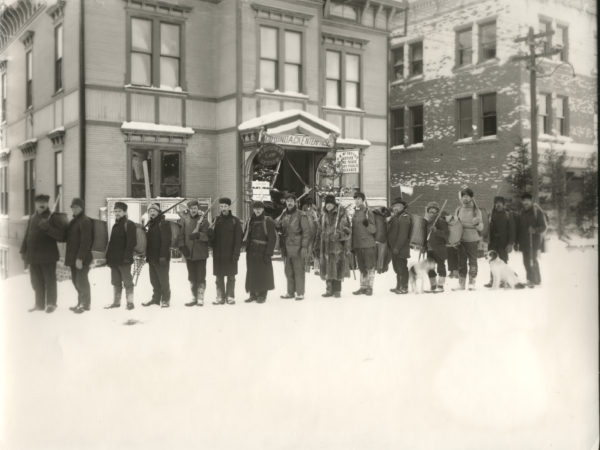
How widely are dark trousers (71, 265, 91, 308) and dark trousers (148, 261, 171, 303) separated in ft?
0.95

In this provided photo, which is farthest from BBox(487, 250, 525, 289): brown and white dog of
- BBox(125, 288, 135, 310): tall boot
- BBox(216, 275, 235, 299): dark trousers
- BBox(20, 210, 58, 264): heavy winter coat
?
BBox(20, 210, 58, 264): heavy winter coat

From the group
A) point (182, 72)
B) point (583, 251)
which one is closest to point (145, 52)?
point (182, 72)

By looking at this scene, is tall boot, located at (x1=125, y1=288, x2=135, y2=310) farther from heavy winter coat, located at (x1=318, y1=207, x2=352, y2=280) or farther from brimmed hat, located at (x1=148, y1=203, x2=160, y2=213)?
heavy winter coat, located at (x1=318, y1=207, x2=352, y2=280)

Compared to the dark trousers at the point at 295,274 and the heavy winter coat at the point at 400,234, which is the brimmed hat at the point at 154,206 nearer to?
the dark trousers at the point at 295,274

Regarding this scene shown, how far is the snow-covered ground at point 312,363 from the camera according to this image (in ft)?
9.50

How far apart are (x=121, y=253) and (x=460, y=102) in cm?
190

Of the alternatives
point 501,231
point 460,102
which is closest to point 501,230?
point 501,231

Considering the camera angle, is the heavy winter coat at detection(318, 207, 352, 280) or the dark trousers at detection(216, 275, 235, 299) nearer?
the dark trousers at detection(216, 275, 235, 299)

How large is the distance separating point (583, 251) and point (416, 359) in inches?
53.1

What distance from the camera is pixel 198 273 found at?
294cm

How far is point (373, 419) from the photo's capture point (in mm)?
3254

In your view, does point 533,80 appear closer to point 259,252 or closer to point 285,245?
point 285,245

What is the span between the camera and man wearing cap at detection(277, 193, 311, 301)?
2865 mm

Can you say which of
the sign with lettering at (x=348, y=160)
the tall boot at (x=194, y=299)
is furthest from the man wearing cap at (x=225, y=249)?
the sign with lettering at (x=348, y=160)
